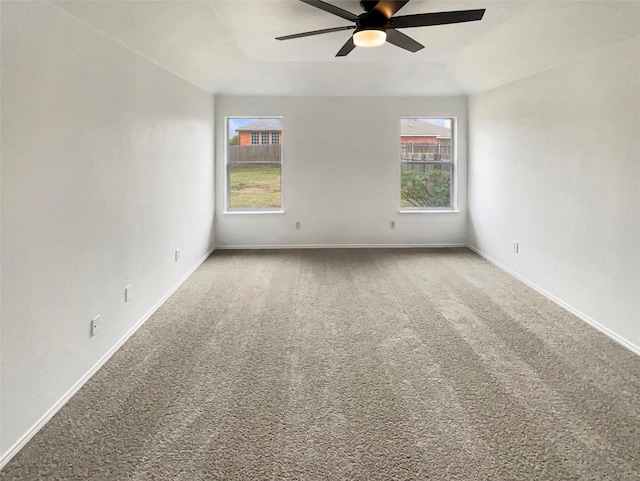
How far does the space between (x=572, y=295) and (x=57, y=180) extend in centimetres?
404

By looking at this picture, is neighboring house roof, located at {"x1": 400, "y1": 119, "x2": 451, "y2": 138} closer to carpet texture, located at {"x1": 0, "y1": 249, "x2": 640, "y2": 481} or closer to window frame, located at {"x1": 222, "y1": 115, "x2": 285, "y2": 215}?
window frame, located at {"x1": 222, "y1": 115, "x2": 285, "y2": 215}

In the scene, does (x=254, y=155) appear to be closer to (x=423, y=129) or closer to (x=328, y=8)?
(x=423, y=129)

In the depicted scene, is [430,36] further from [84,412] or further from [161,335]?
[84,412]

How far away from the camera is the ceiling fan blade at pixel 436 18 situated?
8.56 feet

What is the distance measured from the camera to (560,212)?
3.80 m

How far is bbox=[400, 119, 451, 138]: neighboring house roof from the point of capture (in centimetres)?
634

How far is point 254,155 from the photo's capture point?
6285mm

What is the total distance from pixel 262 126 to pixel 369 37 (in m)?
3.53

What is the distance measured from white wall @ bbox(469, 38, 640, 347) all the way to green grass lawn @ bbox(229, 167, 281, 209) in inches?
126

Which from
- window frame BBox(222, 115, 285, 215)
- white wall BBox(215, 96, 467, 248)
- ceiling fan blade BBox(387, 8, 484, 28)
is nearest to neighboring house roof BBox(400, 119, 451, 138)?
white wall BBox(215, 96, 467, 248)

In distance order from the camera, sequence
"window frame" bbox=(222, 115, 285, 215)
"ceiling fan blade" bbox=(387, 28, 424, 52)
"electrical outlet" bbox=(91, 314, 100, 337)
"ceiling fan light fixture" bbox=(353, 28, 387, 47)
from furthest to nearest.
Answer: "window frame" bbox=(222, 115, 285, 215)
"ceiling fan blade" bbox=(387, 28, 424, 52)
"ceiling fan light fixture" bbox=(353, 28, 387, 47)
"electrical outlet" bbox=(91, 314, 100, 337)

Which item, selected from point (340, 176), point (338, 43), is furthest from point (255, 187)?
point (338, 43)

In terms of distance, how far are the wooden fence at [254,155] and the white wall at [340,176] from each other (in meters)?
0.19

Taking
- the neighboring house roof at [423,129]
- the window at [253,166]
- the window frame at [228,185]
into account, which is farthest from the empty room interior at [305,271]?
the neighboring house roof at [423,129]
